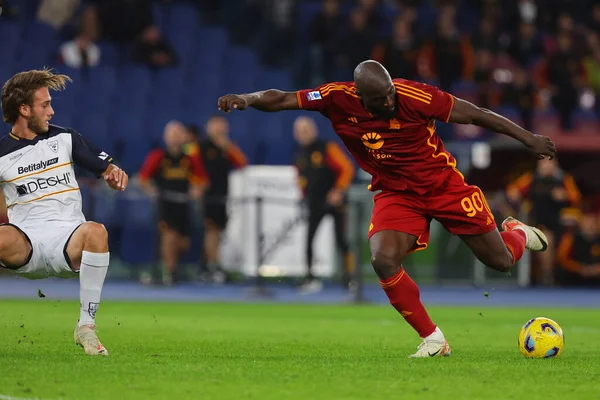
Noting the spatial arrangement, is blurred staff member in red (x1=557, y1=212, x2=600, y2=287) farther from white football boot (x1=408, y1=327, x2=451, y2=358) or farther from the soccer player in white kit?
the soccer player in white kit

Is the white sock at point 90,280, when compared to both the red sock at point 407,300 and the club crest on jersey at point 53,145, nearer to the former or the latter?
the club crest on jersey at point 53,145

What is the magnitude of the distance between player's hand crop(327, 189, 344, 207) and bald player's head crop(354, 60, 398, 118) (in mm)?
9560

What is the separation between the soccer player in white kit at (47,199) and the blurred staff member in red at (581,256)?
42.9 ft

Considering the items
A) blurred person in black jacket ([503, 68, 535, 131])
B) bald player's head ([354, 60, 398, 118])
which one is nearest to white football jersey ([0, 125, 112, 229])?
bald player's head ([354, 60, 398, 118])

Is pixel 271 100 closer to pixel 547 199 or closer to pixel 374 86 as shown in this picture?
pixel 374 86

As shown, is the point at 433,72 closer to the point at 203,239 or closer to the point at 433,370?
the point at 203,239

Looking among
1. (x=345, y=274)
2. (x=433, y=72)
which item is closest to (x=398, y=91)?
(x=345, y=274)

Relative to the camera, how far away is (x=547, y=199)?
18969 mm

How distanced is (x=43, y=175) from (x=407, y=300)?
258 centimetres

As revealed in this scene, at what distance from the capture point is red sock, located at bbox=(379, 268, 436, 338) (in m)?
7.80

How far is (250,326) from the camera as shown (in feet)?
36.9

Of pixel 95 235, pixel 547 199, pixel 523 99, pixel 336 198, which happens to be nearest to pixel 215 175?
pixel 336 198

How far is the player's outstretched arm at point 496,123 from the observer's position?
7.66 meters

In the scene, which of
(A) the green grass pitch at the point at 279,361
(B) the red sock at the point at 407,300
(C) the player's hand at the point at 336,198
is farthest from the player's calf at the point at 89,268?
(C) the player's hand at the point at 336,198
